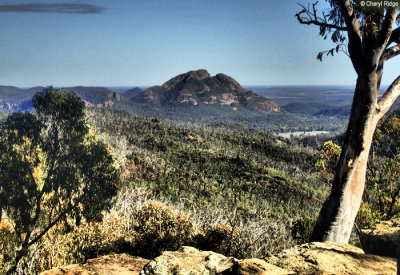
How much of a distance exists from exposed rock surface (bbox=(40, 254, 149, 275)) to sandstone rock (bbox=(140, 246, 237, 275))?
5.39 feet

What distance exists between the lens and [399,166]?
12.2 m

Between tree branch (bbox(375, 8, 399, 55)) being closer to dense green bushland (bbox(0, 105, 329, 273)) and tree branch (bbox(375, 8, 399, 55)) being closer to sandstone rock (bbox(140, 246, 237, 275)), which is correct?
sandstone rock (bbox(140, 246, 237, 275))

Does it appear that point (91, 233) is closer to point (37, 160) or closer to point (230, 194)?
point (37, 160)

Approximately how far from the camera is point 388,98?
660 centimetres

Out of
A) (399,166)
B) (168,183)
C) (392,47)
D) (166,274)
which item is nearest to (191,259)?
(166,274)

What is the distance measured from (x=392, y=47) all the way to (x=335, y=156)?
26.6 ft

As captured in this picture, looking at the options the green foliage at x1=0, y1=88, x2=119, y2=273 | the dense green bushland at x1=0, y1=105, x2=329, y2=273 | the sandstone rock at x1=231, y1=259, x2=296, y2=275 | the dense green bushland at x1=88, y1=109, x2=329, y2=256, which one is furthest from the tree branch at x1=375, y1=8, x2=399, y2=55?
the green foliage at x1=0, y1=88, x2=119, y2=273

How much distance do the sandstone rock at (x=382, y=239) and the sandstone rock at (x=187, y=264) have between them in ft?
11.7

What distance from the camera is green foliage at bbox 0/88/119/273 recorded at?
12.7 meters

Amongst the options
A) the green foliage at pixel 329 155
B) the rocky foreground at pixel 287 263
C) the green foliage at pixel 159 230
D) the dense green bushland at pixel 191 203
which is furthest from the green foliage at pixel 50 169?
the green foliage at pixel 329 155

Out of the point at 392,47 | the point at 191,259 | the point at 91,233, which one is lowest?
the point at 91,233

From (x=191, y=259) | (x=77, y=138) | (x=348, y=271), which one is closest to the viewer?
(x=348, y=271)

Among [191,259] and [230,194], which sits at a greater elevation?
[191,259]

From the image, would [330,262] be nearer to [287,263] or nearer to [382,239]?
[287,263]
